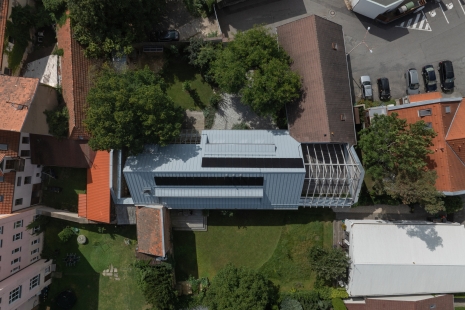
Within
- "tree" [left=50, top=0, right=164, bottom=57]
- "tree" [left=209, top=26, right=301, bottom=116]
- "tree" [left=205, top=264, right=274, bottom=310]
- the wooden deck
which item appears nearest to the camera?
"tree" [left=205, top=264, right=274, bottom=310]

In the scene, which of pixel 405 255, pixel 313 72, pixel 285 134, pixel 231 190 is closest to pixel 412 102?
pixel 313 72

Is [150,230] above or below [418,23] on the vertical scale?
below

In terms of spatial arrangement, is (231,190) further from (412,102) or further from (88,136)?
(412,102)

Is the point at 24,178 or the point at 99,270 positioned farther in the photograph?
the point at 99,270

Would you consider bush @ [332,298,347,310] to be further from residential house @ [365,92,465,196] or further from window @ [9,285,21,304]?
window @ [9,285,21,304]

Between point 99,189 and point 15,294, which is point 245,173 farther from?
point 15,294

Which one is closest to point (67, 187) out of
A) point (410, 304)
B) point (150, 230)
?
point (150, 230)

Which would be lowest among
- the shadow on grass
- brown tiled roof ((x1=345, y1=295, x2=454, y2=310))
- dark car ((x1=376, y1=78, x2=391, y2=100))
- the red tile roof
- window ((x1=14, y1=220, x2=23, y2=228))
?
brown tiled roof ((x1=345, y1=295, x2=454, y2=310))

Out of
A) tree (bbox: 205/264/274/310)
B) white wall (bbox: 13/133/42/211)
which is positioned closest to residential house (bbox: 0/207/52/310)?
white wall (bbox: 13/133/42/211)
